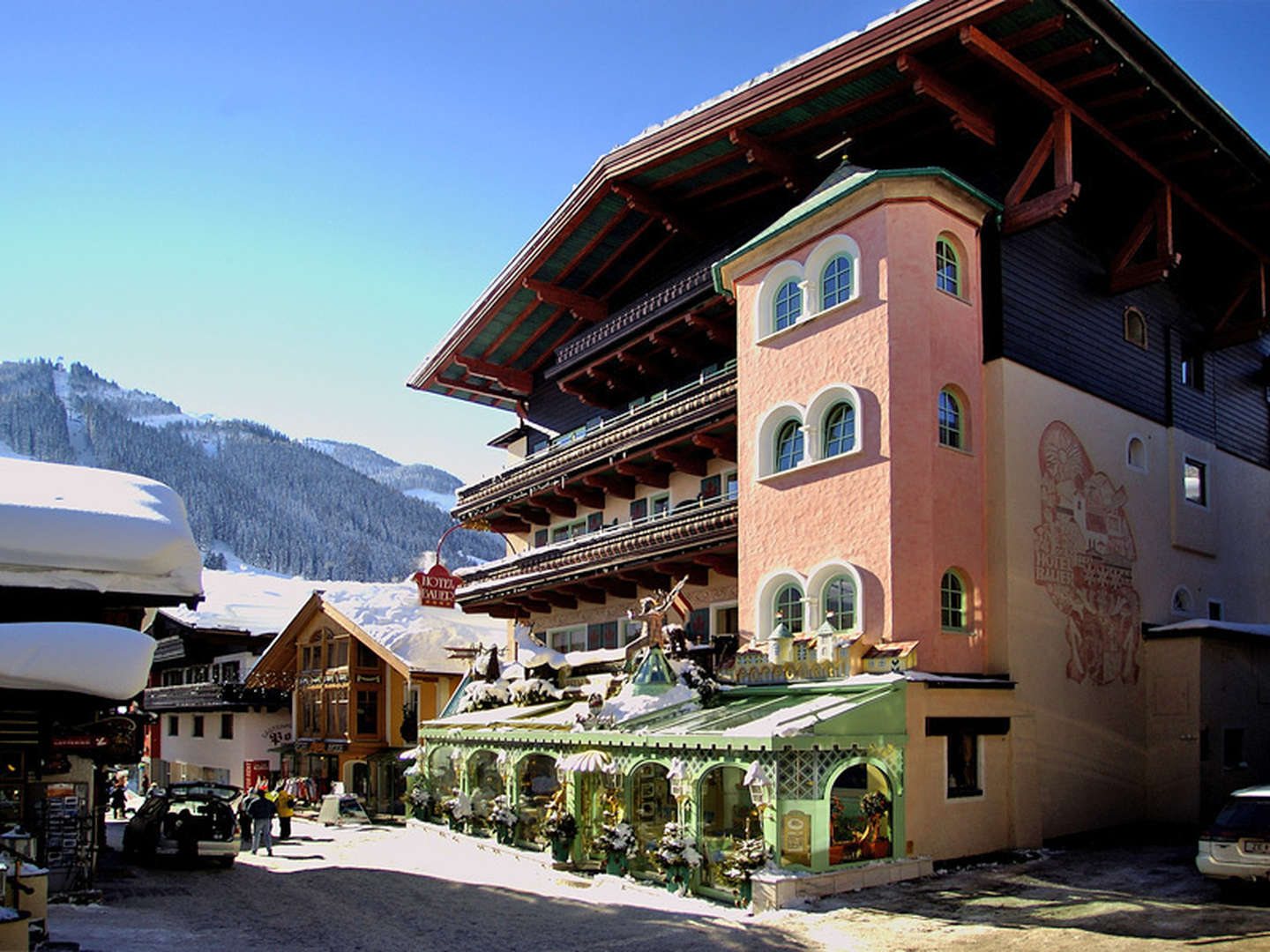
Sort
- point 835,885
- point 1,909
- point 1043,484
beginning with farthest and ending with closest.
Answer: point 1043,484
point 835,885
point 1,909

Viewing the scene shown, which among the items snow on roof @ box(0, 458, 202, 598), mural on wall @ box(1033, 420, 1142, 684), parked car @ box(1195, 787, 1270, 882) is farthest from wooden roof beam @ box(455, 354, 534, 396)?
parked car @ box(1195, 787, 1270, 882)

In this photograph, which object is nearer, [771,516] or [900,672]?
[900,672]

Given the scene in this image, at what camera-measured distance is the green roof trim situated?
72.7 feet

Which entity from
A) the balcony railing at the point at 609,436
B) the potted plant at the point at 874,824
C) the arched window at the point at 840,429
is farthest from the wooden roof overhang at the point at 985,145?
the potted plant at the point at 874,824

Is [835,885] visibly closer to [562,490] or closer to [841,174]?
[841,174]

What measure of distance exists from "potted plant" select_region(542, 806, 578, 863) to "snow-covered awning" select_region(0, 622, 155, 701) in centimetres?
838

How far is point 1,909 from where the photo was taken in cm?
1237

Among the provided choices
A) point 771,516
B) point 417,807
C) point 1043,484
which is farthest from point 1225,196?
point 417,807

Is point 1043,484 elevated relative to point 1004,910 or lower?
elevated

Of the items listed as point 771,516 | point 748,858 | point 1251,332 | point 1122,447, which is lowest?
point 748,858

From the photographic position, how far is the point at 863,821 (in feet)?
66.8

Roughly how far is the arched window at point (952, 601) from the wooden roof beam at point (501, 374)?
2165 centimetres

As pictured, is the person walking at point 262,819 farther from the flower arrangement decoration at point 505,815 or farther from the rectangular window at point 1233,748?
the rectangular window at point 1233,748

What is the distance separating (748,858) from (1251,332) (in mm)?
20808
